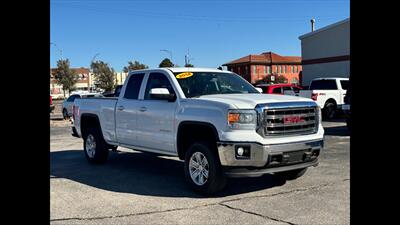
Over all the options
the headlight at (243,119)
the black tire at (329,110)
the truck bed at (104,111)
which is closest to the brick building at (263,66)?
the black tire at (329,110)

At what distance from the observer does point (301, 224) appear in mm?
4754

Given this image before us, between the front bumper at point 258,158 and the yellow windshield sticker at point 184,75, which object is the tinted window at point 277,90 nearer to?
the yellow windshield sticker at point 184,75

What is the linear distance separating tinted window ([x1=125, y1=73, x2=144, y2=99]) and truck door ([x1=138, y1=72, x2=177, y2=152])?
0.29 m

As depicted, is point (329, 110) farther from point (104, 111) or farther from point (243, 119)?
point (243, 119)

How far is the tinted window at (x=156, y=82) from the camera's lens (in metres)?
7.61

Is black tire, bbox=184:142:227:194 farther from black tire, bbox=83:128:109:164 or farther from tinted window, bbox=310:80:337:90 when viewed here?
tinted window, bbox=310:80:337:90

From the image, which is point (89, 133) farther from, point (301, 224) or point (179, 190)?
point (301, 224)

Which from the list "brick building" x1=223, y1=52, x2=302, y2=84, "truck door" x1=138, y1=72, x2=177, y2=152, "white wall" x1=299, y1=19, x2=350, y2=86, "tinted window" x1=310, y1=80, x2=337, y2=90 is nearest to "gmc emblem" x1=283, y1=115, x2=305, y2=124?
"truck door" x1=138, y1=72, x2=177, y2=152

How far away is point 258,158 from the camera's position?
19.2 ft

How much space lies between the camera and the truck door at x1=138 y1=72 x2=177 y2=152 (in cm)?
713

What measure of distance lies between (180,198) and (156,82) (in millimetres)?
2478
